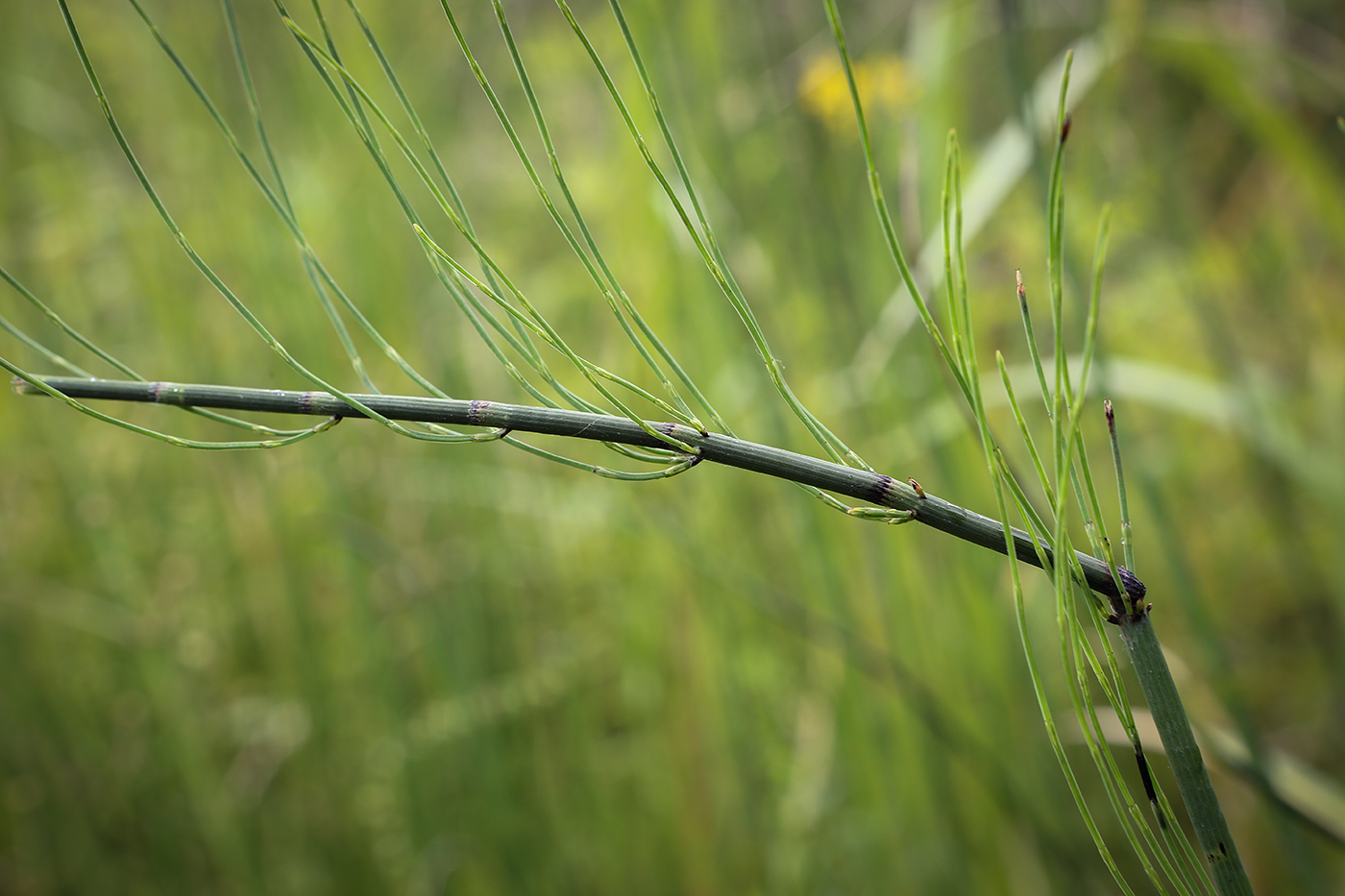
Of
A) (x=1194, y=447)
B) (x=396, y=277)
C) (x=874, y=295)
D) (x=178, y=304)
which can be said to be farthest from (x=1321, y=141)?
(x=178, y=304)

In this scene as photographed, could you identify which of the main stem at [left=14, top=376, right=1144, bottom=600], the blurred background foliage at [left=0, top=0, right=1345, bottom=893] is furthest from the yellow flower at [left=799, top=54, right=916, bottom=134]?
the main stem at [left=14, top=376, right=1144, bottom=600]

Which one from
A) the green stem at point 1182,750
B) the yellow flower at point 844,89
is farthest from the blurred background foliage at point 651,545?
the green stem at point 1182,750

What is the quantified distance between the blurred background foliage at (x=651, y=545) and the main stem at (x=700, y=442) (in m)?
0.36

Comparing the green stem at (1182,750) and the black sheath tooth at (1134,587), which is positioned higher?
the black sheath tooth at (1134,587)

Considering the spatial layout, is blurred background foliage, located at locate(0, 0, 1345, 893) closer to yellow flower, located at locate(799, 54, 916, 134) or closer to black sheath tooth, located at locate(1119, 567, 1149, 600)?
yellow flower, located at locate(799, 54, 916, 134)

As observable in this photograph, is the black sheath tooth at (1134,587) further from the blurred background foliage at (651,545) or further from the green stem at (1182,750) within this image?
the blurred background foliage at (651,545)

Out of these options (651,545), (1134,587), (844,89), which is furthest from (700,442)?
(844,89)

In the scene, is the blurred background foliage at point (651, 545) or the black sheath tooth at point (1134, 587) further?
the blurred background foliage at point (651, 545)

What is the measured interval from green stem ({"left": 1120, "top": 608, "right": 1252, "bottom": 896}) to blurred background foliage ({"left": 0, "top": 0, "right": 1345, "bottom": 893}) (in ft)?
0.98

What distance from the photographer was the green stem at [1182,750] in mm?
195

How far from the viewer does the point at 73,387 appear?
0.73 ft

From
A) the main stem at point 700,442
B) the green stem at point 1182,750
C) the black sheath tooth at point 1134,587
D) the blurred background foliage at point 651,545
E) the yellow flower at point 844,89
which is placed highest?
the yellow flower at point 844,89

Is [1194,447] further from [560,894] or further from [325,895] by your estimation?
[325,895]

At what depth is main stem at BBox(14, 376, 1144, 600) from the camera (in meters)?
0.20
